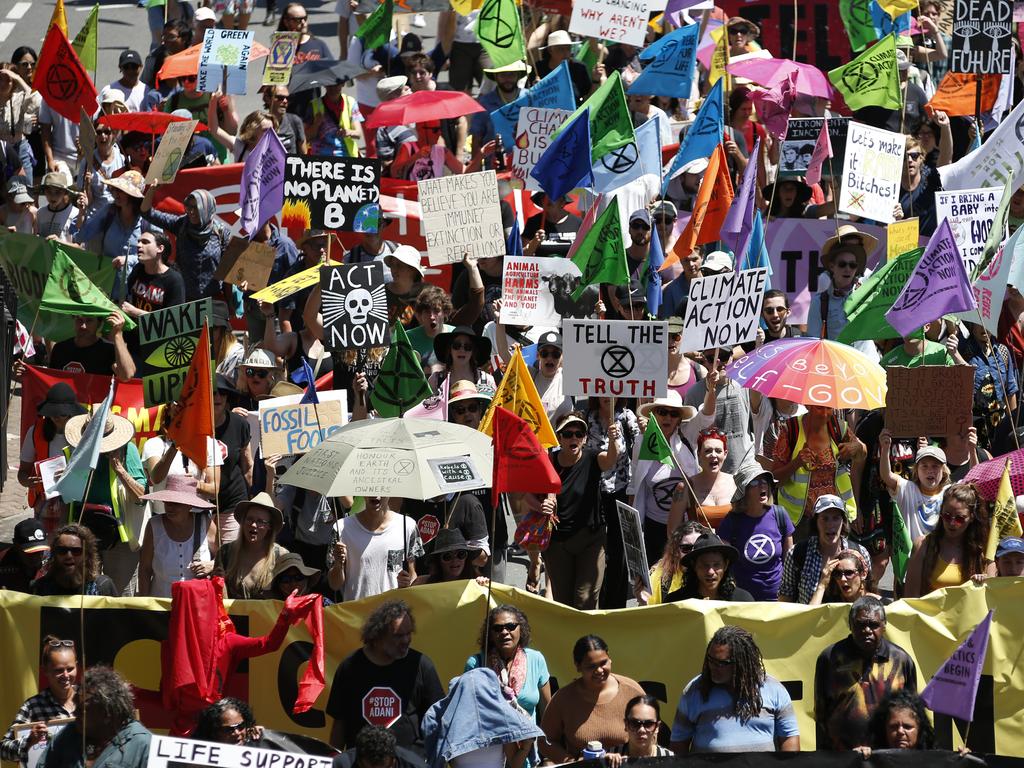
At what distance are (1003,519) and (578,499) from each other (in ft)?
7.94

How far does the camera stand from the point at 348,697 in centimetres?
947

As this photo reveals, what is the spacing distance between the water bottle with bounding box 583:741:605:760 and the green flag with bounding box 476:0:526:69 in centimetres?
958

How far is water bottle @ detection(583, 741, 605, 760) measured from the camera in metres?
8.83

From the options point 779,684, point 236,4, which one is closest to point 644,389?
point 779,684

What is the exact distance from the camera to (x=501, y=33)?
1752cm

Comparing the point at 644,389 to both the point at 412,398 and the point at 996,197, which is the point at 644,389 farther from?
the point at 996,197

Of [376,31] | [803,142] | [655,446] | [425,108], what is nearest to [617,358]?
[655,446]

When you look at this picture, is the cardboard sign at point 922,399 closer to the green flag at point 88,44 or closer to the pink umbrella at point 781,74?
the pink umbrella at point 781,74

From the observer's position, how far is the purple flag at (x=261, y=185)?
47.4 feet

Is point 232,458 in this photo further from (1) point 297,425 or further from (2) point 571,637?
(2) point 571,637

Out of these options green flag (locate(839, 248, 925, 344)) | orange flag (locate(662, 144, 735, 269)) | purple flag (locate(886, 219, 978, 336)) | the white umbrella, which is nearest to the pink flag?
orange flag (locate(662, 144, 735, 269))

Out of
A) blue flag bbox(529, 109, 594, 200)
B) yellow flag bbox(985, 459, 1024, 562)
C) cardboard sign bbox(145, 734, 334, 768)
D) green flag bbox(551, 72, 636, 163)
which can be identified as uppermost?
green flag bbox(551, 72, 636, 163)

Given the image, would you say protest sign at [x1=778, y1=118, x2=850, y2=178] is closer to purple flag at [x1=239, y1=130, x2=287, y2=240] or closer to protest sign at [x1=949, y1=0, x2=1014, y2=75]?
protest sign at [x1=949, y1=0, x2=1014, y2=75]

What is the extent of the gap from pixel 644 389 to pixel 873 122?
7401 millimetres
